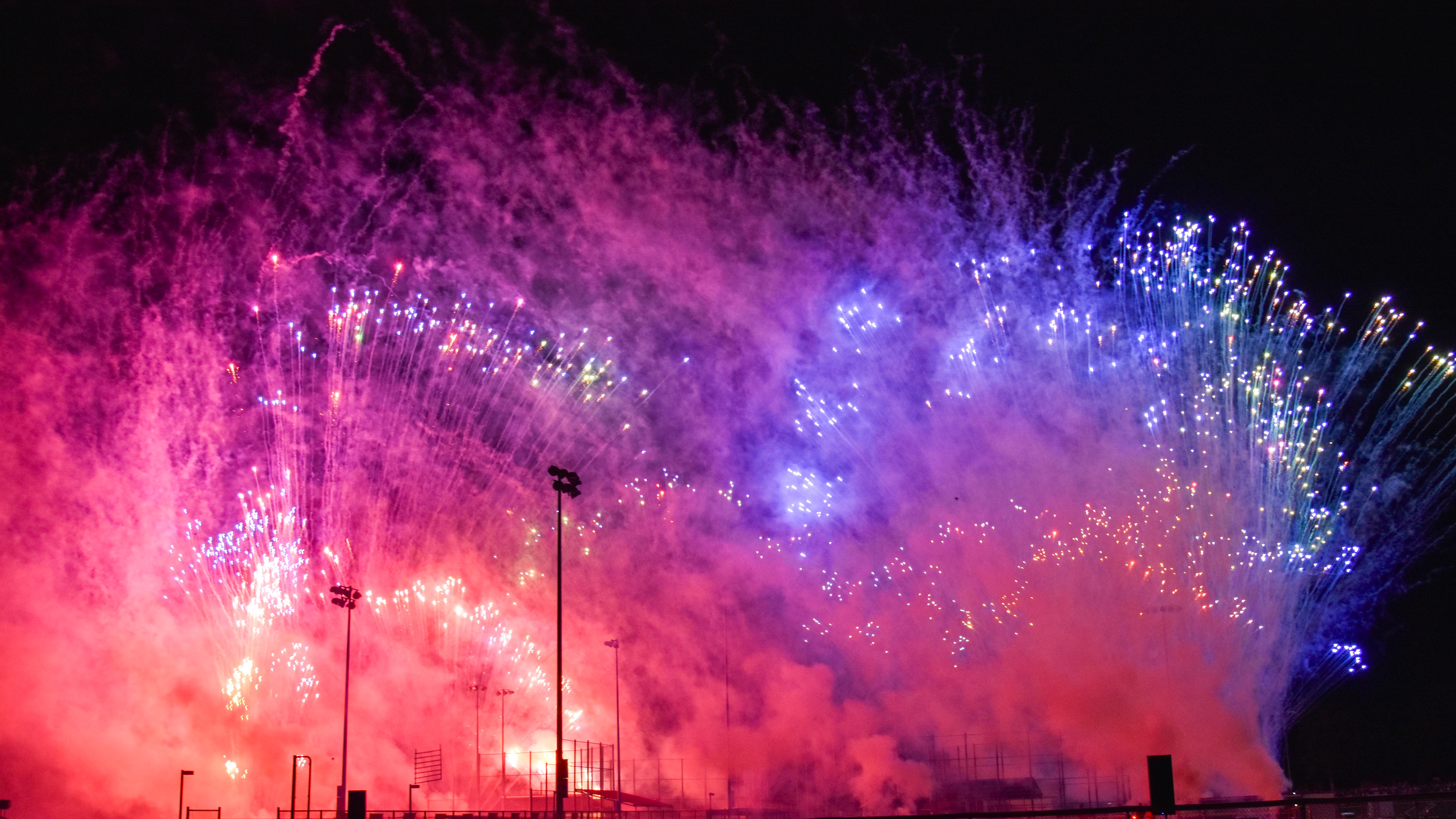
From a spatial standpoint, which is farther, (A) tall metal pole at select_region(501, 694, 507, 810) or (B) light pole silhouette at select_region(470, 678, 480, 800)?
(B) light pole silhouette at select_region(470, 678, 480, 800)

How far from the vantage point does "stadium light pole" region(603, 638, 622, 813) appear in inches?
1724

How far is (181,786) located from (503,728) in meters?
15.7

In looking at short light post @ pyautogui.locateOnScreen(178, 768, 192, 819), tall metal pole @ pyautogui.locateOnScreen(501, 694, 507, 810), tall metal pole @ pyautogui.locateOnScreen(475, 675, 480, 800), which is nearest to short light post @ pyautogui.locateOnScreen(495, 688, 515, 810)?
tall metal pole @ pyautogui.locateOnScreen(501, 694, 507, 810)

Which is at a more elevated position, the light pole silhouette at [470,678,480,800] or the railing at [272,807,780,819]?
the light pole silhouette at [470,678,480,800]

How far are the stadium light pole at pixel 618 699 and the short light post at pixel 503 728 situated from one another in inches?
166

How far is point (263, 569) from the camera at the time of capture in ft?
117

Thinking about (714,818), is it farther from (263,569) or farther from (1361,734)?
(1361,734)

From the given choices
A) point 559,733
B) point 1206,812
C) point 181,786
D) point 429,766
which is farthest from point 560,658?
point 429,766

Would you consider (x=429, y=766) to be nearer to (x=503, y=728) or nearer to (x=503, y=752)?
(x=503, y=728)

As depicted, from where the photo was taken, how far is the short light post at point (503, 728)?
45.5 meters

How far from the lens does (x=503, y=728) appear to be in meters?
51.0

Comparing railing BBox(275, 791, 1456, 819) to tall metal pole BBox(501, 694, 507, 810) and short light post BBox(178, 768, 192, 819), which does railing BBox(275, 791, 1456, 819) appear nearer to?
short light post BBox(178, 768, 192, 819)

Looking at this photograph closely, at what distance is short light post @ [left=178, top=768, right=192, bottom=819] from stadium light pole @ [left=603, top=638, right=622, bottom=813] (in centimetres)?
1363

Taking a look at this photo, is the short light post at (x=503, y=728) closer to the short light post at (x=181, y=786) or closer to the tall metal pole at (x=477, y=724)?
the tall metal pole at (x=477, y=724)
